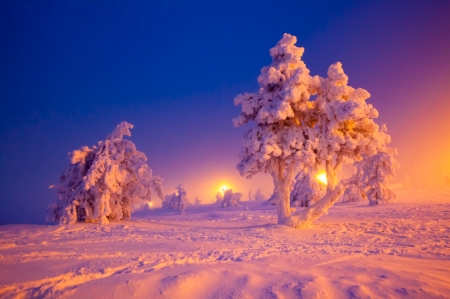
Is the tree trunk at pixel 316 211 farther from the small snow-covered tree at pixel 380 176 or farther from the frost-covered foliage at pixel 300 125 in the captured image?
the small snow-covered tree at pixel 380 176

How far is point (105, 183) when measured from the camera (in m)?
15.0

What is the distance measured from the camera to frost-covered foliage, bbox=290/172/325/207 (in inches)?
1163

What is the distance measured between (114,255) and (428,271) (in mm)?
6851

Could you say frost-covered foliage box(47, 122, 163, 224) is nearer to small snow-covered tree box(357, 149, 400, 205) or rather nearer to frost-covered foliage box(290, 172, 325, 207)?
frost-covered foliage box(290, 172, 325, 207)

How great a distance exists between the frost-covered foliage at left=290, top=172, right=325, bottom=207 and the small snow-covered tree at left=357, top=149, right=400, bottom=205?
539 centimetres

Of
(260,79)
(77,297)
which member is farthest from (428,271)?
(260,79)

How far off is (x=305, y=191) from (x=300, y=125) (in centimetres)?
1802

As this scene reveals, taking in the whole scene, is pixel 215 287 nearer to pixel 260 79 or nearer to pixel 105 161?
pixel 260 79

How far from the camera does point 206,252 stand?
6.87m

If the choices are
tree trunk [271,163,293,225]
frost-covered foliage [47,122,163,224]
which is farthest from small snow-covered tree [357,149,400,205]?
frost-covered foliage [47,122,163,224]

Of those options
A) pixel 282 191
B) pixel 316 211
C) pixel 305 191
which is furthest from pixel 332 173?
pixel 305 191

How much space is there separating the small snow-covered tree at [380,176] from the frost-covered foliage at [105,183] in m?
20.1

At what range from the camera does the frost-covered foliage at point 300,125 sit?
1193cm

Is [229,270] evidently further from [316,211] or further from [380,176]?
[380,176]
